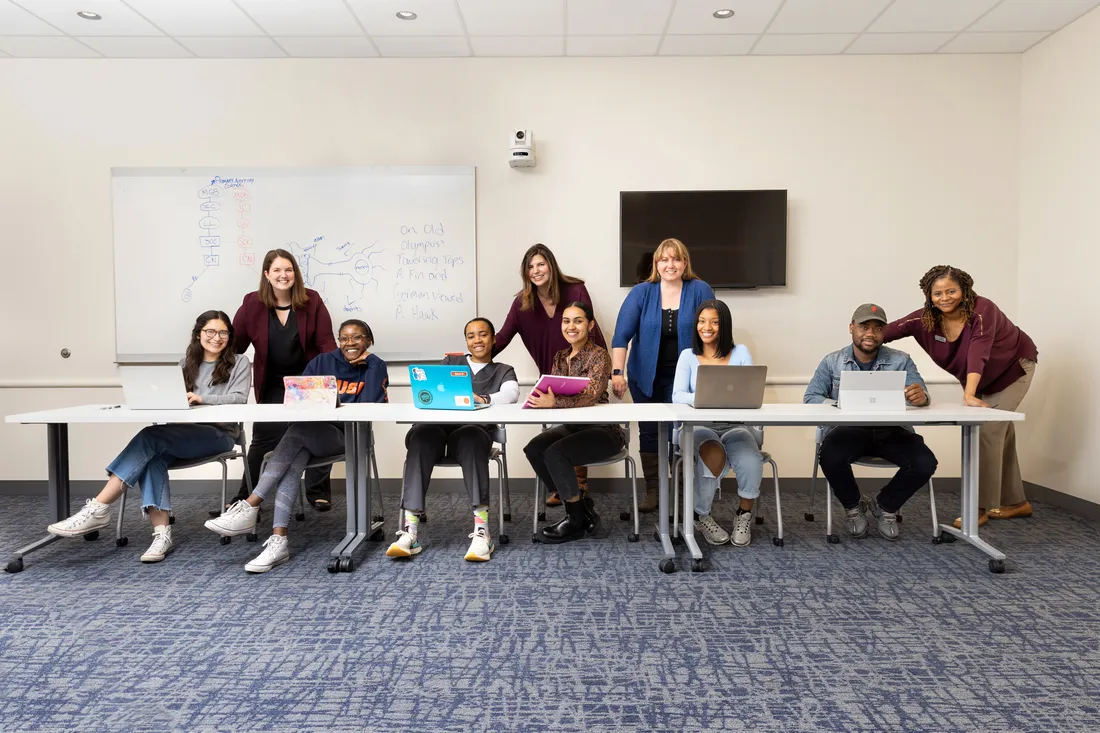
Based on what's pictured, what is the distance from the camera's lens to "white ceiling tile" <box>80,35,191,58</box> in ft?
13.2

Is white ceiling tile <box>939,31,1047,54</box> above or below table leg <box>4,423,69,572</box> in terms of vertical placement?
above

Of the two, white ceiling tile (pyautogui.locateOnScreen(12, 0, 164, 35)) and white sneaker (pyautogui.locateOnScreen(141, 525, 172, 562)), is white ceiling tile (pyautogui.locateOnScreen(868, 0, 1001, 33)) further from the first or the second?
white sneaker (pyautogui.locateOnScreen(141, 525, 172, 562))

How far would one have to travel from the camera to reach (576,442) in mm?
3146

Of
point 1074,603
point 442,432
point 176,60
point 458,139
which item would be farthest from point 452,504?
point 176,60

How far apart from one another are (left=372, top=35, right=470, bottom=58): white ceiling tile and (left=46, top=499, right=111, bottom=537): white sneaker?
119 inches

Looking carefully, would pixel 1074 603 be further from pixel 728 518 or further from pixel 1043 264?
pixel 1043 264

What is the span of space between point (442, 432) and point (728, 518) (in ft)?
5.56

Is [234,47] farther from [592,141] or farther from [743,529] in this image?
[743,529]

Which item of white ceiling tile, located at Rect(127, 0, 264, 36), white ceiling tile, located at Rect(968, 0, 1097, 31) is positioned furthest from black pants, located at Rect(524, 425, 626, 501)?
white ceiling tile, located at Rect(968, 0, 1097, 31)

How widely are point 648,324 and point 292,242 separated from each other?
2.41m

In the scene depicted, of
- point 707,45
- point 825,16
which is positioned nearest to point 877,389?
point 825,16

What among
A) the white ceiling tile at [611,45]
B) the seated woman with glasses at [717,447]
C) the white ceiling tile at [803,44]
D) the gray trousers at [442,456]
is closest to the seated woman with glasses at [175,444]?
the gray trousers at [442,456]

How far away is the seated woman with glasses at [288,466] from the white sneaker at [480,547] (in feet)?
2.62

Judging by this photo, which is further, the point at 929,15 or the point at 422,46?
the point at 422,46
